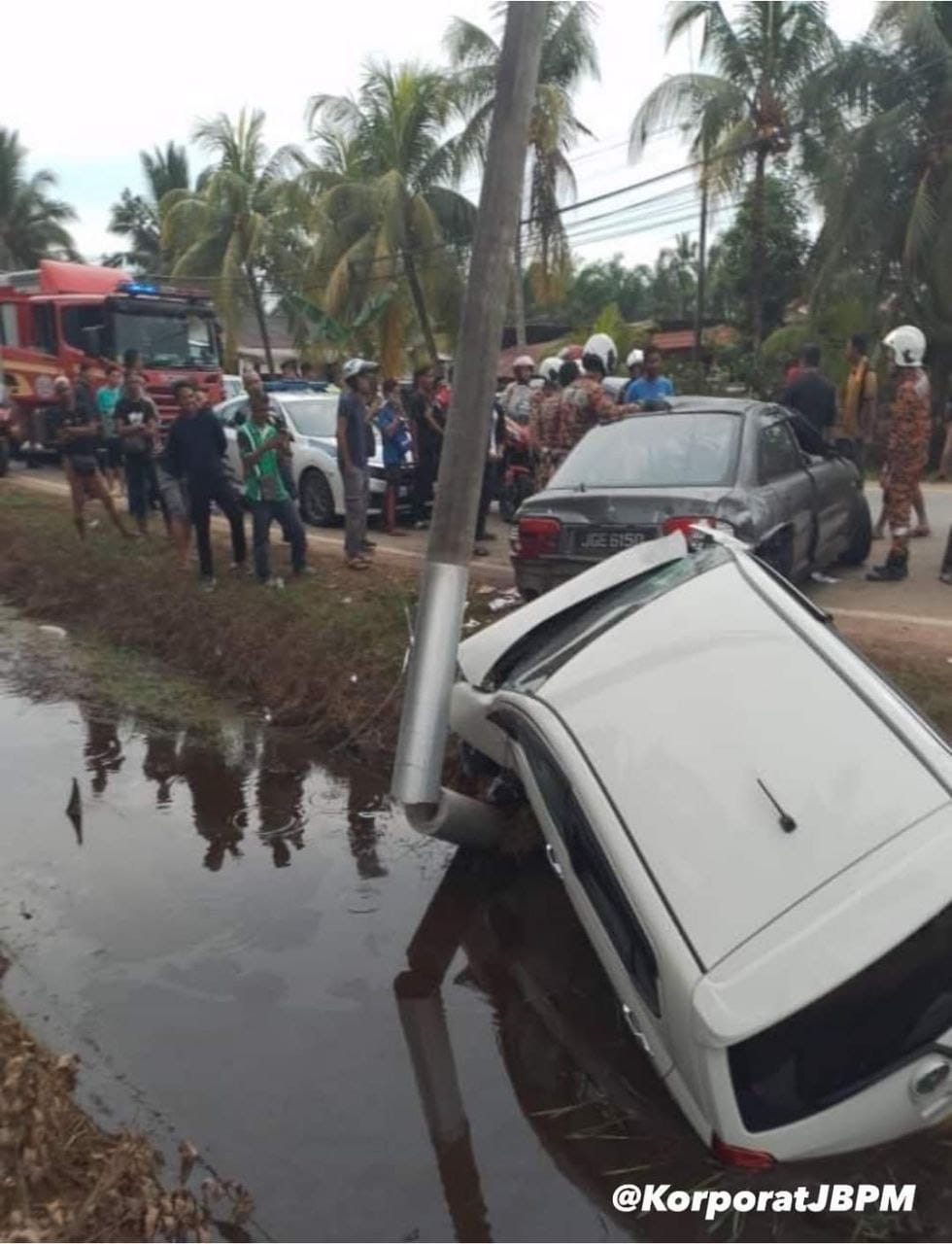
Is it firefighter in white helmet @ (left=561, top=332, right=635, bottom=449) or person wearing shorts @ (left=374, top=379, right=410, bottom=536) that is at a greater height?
firefighter in white helmet @ (left=561, top=332, right=635, bottom=449)

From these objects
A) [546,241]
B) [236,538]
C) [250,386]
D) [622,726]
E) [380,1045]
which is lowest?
[380,1045]

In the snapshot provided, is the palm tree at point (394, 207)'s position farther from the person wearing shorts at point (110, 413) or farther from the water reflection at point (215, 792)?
the water reflection at point (215, 792)

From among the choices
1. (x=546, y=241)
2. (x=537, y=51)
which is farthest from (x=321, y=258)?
(x=537, y=51)

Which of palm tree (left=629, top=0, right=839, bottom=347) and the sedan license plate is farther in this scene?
palm tree (left=629, top=0, right=839, bottom=347)

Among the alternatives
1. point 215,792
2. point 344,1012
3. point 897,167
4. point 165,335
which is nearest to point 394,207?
point 165,335

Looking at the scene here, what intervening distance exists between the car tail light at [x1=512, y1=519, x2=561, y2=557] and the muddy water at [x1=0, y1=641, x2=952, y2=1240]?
1.68 meters

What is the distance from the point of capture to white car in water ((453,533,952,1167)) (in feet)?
10.4

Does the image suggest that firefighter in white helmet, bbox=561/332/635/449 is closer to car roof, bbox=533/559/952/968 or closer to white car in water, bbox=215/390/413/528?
white car in water, bbox=215/390/413/528

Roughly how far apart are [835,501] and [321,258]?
1808cm

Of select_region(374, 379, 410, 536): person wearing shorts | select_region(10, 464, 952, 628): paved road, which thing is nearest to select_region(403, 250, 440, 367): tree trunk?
select_region(10, 464, 952, 628): paved road

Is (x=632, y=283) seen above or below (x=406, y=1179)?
above

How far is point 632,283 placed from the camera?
5925 cm

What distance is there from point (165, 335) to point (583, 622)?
15.3 meters

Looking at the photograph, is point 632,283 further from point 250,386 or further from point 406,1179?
point 406,1179
